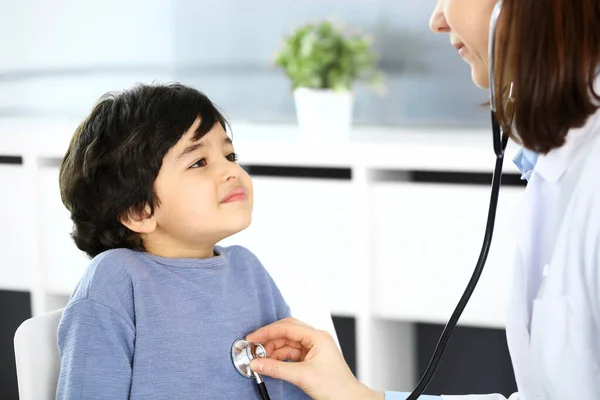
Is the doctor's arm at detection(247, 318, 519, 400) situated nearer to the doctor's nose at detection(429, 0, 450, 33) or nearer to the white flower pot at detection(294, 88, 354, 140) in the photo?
the doctor's nose at detection(429, 0, 450, 33)

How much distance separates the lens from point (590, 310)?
41.9 inches

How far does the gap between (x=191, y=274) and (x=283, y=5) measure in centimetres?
168

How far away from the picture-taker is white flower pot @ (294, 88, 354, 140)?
2576mm

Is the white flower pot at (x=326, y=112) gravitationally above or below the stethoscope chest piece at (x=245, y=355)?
above

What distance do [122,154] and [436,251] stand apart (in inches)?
45.9

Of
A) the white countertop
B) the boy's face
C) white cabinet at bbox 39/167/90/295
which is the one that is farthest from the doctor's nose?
white cabinet at bbox 39/167/90/295

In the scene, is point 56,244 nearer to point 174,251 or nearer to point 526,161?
point 174,251

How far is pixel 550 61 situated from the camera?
41.3 inches

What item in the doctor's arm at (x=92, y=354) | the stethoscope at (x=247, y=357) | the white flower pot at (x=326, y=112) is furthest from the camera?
the white flower pot at (x=326, y=112)

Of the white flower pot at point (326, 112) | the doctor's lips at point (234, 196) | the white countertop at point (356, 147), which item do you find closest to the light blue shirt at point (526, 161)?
the doctor's lips at point (234, 196)

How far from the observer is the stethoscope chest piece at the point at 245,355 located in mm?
1338

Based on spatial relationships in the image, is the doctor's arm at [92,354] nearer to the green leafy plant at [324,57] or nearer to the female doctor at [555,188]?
the female doctor at [555,188]

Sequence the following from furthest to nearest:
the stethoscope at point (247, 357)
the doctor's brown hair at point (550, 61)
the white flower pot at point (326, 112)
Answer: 1. the white flower pot at point (326, 112)
2. the stethoscope at point (247, 357)
3. the doctor's brown hair at point (550, 61)

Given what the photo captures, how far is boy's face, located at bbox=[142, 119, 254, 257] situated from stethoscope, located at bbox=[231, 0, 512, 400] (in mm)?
180
